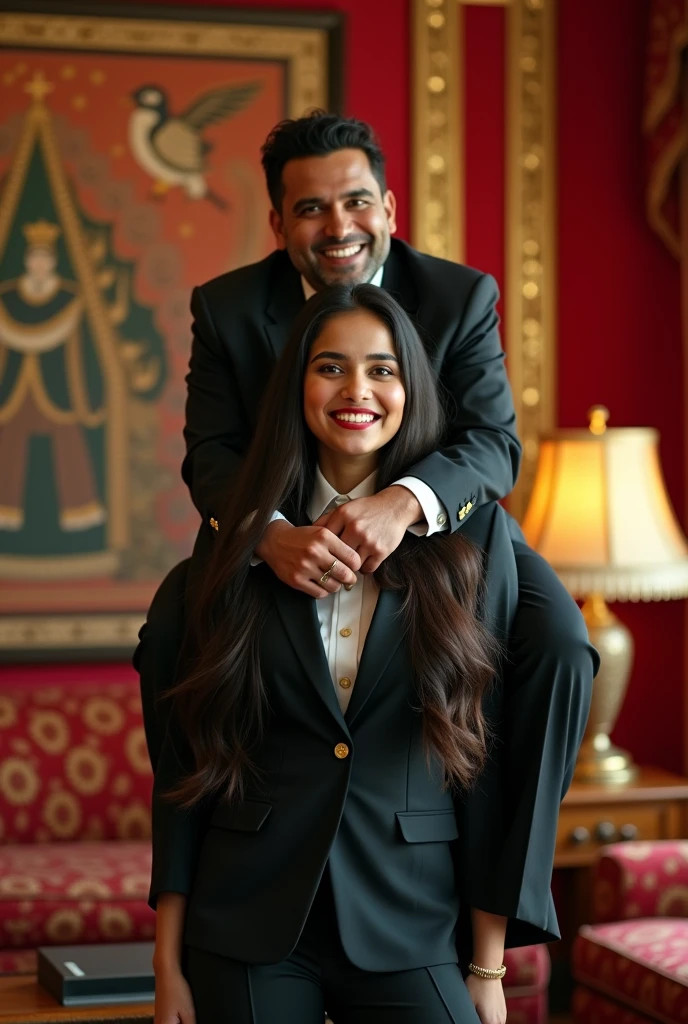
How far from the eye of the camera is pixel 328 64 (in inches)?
172

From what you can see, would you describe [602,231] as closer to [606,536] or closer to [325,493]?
[606,536]

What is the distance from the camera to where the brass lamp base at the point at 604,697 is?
405 centimetres

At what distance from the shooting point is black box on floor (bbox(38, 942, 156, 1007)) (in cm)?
277

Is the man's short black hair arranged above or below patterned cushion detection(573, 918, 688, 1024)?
above

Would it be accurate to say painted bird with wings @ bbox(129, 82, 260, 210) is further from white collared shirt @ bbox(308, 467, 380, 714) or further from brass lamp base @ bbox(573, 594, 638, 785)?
white collared shirt @ bbox(308, 467, 380, 714)

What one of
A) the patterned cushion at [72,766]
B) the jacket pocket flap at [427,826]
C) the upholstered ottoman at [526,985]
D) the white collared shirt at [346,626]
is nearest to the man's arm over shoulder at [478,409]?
the white collared shirt at [346,626]

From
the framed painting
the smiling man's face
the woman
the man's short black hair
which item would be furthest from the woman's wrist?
the framed painting

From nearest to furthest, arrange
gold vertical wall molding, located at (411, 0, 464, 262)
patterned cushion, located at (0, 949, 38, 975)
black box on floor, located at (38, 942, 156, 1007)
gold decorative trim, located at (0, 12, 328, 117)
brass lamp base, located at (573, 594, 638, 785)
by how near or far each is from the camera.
→ 1. black box on floor, located at (38, 942, 156, 1007)
2. patterned cushion, located at (0, 949, 38, 975)
3. brass lamp base, located at (573, 594, 638, 785)
4. gold decorative trim, located at (0, 12, 328, 117)
5. gold vertical wall molding, located at (411, 0, 464, 262)

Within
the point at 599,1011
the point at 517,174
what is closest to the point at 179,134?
the point at 517,174

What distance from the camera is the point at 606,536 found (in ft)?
13.0

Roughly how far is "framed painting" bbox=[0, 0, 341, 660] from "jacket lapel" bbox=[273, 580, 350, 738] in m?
2.39

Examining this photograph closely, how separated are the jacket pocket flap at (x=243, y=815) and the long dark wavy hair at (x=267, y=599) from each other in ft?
0.07

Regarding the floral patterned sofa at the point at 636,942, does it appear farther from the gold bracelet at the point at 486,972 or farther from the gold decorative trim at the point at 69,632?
the gold decorative trim at the point at 69,632

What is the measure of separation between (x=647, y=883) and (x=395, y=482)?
6.28 ft
